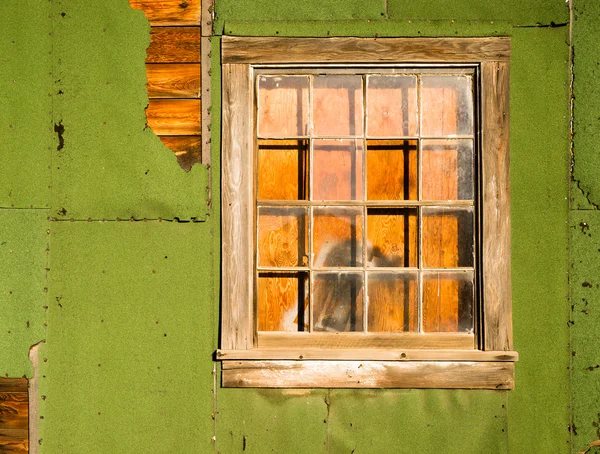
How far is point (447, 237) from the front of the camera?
99.7 inches

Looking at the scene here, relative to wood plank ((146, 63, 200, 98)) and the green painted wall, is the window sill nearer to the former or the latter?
the green painted wall

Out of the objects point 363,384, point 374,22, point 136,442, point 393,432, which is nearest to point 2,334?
point 136,442

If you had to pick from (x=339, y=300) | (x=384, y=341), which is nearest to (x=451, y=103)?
(x=339, y=300)

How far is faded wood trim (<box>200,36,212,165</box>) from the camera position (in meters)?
2.49

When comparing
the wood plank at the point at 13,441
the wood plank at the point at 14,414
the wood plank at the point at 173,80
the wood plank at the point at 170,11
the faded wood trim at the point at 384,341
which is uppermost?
the wood plank at the point at 170,11

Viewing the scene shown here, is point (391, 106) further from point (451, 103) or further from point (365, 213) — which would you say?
point (365, 213)

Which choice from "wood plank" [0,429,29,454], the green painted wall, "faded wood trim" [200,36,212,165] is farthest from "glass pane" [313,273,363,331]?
"wood plank" [0,429,29,454]

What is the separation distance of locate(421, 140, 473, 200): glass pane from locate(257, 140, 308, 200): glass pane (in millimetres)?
677

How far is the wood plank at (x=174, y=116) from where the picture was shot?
250 centimetres

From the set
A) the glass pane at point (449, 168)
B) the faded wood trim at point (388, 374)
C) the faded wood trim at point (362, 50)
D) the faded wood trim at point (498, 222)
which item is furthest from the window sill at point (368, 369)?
the faded wood trim at point (362, 50)

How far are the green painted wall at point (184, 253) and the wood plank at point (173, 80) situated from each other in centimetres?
6

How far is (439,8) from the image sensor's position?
2459 mm

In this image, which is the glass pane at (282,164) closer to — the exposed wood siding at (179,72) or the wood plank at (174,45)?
the exposed wood siding at (179,72)

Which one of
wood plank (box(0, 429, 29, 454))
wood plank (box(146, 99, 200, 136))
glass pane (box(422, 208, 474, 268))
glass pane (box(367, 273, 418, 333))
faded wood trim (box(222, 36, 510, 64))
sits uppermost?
faded wood trim (box(222, 36, 510, 64))
